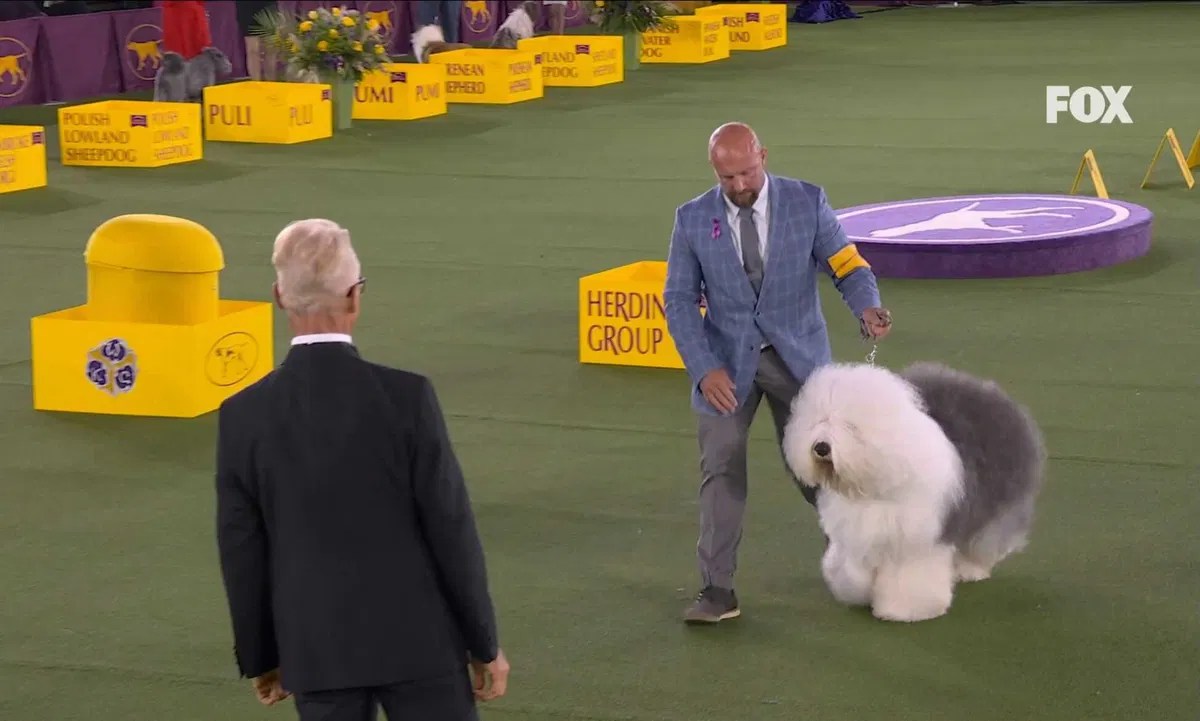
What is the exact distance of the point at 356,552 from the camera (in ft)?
12.1

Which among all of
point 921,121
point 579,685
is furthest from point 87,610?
point 921,121

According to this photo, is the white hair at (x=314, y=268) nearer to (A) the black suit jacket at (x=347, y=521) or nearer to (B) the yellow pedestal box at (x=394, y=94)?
(A) the black suit jacket at (x=347, y=521)

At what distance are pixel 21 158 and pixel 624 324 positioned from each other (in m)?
7.90

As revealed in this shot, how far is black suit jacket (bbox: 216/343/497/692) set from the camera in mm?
3646

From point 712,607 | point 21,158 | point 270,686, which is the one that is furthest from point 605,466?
point 21,158

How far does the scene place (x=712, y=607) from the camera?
6.21 meters

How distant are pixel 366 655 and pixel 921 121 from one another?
16915 millimetres

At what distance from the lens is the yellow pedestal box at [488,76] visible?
2164cm

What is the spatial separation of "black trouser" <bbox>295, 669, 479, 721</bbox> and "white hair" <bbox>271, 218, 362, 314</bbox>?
30.5 inches

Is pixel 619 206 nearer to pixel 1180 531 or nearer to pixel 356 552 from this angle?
pixel 1180 531

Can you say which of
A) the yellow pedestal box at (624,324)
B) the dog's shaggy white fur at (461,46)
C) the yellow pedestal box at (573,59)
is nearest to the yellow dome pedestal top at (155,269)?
the yellow pedestal box at (624,324)

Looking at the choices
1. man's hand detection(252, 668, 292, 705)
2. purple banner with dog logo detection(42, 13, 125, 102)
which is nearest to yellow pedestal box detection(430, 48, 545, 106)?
purple banner with dog logo detection(42, 13, 125, 102)

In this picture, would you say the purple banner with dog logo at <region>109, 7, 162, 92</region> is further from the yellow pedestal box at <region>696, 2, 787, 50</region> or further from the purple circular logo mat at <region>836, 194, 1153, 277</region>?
the purple circular logo mat at <region>836, 194, 1153, 277</region>

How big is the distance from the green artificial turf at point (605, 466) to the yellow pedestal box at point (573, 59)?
18.3 feet
